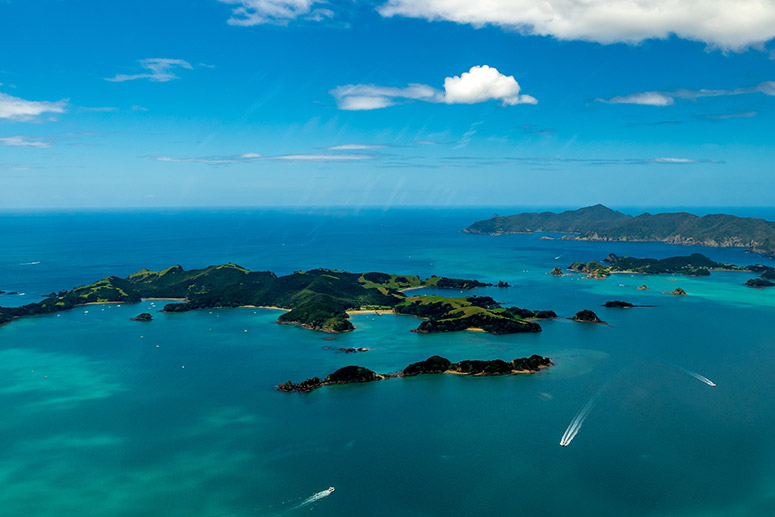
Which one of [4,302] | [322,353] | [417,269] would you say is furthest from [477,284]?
[4,302]

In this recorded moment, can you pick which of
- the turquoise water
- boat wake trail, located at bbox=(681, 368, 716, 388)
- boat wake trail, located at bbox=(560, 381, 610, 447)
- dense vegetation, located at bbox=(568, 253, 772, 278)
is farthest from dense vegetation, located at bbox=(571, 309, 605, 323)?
dense vegetation, located at bbox=(568, 253, 772, 278)

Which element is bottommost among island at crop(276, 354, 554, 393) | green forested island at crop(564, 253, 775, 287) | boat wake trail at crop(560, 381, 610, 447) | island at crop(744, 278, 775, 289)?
boat wake trail at crop(560, 381, 610, 447)

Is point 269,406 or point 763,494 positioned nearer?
point 763,494

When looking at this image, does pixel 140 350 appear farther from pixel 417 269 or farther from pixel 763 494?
pixel 417 269

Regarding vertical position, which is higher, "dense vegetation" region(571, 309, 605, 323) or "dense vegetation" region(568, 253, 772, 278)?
"dense vegetation" region(568, 253, 772, 278)

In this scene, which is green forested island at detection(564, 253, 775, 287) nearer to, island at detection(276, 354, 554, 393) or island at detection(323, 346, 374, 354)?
island at detection(276, 354, 554, 393)

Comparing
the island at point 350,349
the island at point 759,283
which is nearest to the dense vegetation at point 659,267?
the island at point 759,283
